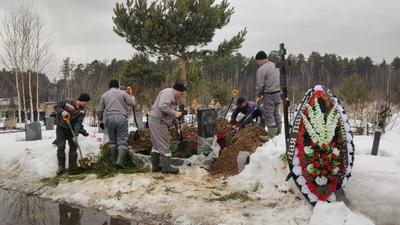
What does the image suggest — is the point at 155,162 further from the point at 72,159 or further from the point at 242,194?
the point at 242,194

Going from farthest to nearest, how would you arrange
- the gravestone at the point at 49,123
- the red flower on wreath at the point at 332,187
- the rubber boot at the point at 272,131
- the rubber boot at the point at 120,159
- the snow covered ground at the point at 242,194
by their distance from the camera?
the gravestone at the point at 49,123
the rubber boot at the point at 272,131
the rubber boot at the point at 120,159
the red flower on wreath at the point at 332,187
the snow covered ground at the point at 242,194

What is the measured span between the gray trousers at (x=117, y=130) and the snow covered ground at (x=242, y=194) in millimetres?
852

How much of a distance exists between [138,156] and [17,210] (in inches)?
95.5

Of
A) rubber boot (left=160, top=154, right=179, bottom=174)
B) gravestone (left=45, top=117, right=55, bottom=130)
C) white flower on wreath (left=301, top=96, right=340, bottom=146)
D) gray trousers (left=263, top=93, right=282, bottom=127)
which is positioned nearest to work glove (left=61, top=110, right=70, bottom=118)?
rubber boot (left=160, top=154, right=179, bottom=174)

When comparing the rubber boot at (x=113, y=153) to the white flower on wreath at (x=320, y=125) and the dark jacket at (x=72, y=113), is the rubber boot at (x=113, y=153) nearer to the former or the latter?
the dark jacket at (x=72, y=113)

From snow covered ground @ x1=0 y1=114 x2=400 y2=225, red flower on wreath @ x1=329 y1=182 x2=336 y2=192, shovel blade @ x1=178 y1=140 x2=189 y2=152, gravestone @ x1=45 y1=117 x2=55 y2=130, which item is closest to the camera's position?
snow covered ground @ x1=0 y1=114 x2=400 y2=225

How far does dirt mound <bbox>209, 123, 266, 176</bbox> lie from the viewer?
6.93m

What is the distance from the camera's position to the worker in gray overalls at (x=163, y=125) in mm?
6922

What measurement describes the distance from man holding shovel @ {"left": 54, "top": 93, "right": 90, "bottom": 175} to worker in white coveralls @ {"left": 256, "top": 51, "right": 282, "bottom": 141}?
3.41 m

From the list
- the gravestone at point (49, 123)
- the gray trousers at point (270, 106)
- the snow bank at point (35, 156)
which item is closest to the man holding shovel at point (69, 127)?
the snow bank at point (35, 156)

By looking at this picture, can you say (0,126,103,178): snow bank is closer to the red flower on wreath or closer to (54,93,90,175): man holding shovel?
(54,93,90,175): man holding shovel

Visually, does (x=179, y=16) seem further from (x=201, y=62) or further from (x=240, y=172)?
(x=240, y=172)

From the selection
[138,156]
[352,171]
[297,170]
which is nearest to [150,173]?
[138,156]

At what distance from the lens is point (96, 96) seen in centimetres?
2367
